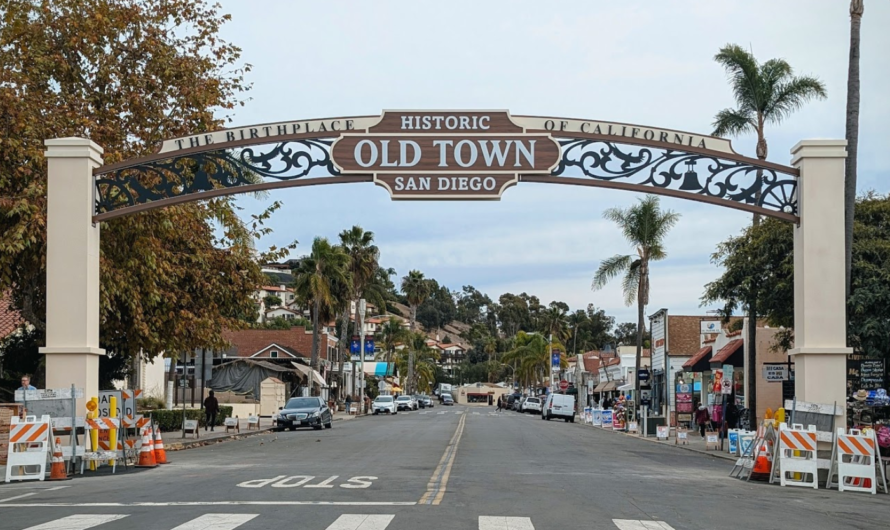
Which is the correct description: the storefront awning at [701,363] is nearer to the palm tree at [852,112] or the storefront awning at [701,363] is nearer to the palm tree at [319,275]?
the palm tree at [319,275]

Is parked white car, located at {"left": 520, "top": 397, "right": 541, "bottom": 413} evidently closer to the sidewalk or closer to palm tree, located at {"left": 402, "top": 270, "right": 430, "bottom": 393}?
palm tree, located at {"left": 402, "top": 270, "right": 430, "bottom": 393}

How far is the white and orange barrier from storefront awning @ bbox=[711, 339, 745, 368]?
87.5 ft

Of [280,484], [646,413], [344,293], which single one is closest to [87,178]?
[280,484]

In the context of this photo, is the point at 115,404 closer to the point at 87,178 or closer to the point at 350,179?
the point at 87,178

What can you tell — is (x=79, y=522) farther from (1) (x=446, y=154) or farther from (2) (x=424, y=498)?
(1) (x=446, y=154)

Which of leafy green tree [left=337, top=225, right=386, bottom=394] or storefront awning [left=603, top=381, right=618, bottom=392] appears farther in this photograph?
storefront awning [left=603, top=381, right=618, bottom=392]

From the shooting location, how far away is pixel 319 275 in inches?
2537

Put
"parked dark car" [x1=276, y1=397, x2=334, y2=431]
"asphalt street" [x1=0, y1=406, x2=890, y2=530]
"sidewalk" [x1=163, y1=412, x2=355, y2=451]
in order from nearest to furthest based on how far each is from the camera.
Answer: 1. "asphalt street" [x1=0, y1=406, x2=890, y2=530]
2. "sidewalk" [x1=163, y1=412, x2=355, y2=451]
3. "parked dark car" [x1=276, y1=397, x2=334, y2=431]

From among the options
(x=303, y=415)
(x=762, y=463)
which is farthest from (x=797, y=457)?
(x=303, y=415)

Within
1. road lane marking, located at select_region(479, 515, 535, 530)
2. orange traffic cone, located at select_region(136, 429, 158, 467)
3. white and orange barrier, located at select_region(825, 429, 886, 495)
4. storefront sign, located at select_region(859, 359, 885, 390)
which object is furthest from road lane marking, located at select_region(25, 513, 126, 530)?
storefront sign, located at select_region(859, 359, 885, 390)

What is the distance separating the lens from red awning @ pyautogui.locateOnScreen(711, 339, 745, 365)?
4528 centimetres

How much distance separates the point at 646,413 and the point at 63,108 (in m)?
27.4

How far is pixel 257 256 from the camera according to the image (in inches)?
1205

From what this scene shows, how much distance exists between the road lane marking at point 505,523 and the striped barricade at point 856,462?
28.1ft
